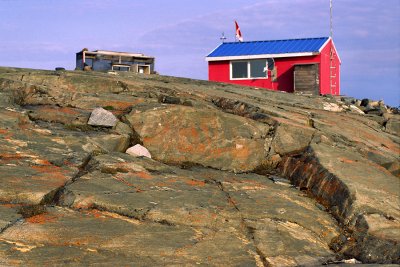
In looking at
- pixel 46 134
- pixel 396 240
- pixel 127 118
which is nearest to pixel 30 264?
pixel 46 134

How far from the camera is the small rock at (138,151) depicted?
12609 millimetres

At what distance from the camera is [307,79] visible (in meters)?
34.4

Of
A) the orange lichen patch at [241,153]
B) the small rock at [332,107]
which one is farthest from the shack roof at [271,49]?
the orange lichen patch at [241,153]

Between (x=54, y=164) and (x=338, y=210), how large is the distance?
5.92 metres

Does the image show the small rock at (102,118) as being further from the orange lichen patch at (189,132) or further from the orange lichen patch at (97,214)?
the orange lichen patch at (97,214)

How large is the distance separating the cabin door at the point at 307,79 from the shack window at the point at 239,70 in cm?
382

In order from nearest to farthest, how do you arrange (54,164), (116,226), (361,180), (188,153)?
(116,226) → (54,164) → (361,180) → (188,153)

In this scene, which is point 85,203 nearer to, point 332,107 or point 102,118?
point 102,118

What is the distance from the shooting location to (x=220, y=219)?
935cm

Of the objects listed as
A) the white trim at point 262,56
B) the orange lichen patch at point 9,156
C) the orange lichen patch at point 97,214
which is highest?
the white trim at point 262,56

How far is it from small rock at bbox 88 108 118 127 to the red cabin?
22.7 meters

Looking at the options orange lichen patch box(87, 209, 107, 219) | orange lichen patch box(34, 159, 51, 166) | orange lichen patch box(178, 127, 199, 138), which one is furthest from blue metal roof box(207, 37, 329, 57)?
orange lichen patch box(87, 209, 107, 219)

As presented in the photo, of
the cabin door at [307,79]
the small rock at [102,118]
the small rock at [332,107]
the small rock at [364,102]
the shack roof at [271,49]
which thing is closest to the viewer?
the small rock at [102,118]

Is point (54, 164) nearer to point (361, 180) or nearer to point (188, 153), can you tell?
point (188, 153)
